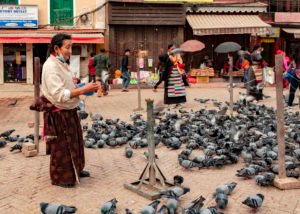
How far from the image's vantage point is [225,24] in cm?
2106

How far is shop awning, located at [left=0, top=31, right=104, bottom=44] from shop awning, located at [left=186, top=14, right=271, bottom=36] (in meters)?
4.83

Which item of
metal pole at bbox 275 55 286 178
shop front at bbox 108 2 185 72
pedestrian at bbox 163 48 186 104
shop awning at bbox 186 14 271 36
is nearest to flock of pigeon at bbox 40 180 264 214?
metal pole at bbox 275 55 286 178

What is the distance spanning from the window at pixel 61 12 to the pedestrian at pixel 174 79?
1111 cm

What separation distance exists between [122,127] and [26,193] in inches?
136

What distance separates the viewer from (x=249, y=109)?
10.2 metres

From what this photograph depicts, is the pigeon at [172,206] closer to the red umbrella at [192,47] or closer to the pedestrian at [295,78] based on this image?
the pedestrian at [295,78]

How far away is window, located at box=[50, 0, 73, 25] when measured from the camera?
20484mm

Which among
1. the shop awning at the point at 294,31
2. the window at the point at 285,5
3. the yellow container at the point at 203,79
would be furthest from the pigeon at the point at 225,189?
the window at the point at 285,5

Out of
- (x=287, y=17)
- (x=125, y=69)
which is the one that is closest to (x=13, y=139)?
(x=125, y=69)

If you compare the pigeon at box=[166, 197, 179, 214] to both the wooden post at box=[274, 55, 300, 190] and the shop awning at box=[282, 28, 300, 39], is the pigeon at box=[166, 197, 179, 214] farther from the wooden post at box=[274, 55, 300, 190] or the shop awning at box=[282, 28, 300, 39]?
the shop awning at box=[282, 28, 300, 39]

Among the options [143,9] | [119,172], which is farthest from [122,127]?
[143,9]

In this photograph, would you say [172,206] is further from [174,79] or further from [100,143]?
[174,79]

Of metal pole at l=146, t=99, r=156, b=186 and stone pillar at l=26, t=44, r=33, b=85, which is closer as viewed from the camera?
metal pole at l=146, t=99, r=156, b=186

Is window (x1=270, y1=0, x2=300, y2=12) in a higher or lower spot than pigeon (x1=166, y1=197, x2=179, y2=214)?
higher
